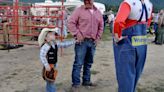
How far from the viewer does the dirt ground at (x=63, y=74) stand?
19.8ft

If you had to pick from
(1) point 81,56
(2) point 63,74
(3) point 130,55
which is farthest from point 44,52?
(2) point 63,74

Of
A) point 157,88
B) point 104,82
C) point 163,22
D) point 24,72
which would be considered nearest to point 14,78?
point 24,72

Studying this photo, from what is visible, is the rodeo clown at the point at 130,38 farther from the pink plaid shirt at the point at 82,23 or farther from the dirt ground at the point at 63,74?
the dirt ground at the point at 63,74

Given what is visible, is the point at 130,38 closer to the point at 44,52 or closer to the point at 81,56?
the point at 44,52

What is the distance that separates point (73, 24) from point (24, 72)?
7.05 ft

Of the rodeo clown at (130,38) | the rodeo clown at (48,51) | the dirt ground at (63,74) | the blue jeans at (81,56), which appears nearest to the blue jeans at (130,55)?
the rodeo clown at (130,38)

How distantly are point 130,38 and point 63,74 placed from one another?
339cm

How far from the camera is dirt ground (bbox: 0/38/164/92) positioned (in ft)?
19.8

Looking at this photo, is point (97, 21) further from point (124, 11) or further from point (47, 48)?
point (124, 11)

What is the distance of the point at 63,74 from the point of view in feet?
23.1

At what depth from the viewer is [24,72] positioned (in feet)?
23.7

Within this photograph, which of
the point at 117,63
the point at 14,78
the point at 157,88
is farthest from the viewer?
the point at 14,78

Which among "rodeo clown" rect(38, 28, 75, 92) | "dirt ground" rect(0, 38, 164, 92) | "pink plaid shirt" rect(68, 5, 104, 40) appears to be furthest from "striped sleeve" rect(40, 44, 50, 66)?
"dirt ground" rect(0, 38, 164, 92)

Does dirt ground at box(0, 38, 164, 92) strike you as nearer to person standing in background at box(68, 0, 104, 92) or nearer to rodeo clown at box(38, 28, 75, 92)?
person standing in background at box(68, 0, 104, 92)
